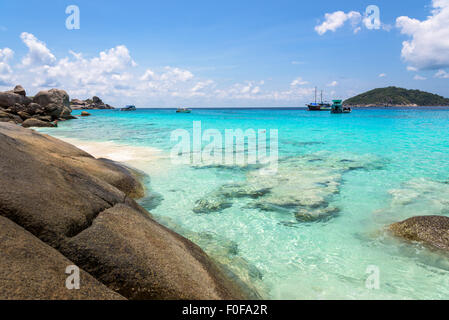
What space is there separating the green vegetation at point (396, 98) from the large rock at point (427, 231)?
196432mm

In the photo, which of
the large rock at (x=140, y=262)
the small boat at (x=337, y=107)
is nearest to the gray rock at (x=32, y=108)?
the large rock at (x=140, y=262)

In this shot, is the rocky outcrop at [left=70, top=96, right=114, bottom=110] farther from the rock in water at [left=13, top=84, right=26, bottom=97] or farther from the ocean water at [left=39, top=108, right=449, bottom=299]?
the ocean water at [left=39, top=108, right=449, bottom=299]

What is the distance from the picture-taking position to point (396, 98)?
169m

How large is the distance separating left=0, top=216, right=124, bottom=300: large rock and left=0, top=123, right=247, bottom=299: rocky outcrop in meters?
0.03

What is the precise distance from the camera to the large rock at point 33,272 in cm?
198

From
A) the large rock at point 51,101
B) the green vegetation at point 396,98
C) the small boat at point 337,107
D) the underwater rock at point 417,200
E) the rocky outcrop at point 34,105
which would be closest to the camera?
the underwater rock at point 417,200

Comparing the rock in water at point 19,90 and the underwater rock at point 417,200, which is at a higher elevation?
the rock in water at point 19,90

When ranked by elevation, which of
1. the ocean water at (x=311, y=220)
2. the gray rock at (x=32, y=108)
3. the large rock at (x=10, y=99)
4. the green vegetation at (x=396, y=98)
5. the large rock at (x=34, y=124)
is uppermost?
the green vegetation at (x=396, y=98)

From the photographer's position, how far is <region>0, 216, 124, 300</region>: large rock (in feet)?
6.51

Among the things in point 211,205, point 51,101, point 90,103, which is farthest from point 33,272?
point 90,103

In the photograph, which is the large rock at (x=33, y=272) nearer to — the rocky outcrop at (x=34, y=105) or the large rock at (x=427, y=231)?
the large rock at (x=427, y=231)

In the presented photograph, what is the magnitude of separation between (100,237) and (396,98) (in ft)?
666
